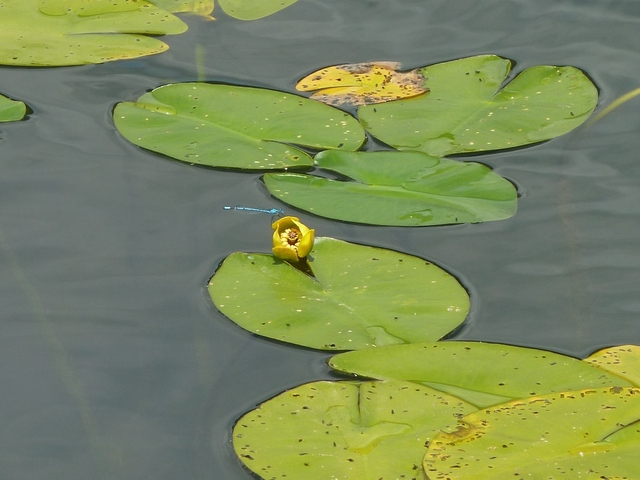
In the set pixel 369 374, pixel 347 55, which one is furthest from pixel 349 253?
pixel 347 55

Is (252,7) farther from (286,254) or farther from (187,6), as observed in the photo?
(286,254)

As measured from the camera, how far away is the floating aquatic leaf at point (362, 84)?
111 inches

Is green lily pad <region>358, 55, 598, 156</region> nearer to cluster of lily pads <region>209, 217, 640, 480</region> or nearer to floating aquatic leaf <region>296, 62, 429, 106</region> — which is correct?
floating aquatic leaf <region>296, 62, 429, 106</region>

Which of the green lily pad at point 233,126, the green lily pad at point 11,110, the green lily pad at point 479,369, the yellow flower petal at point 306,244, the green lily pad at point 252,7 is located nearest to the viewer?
the green lily pad at point 479,369

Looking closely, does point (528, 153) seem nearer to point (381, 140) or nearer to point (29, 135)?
point (381, 140)

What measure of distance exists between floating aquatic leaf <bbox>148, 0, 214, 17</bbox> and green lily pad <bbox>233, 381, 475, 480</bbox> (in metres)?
2.03

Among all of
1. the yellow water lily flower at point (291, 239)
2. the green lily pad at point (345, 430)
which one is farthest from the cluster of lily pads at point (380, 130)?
the green lily pad at point (345, 430)

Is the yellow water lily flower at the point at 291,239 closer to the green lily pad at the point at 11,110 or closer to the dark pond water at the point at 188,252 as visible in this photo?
the dark pond water at the point at 188,252

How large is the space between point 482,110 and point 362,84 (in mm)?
444

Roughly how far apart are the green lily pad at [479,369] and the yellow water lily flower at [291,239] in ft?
1.17

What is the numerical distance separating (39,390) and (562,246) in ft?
4.62

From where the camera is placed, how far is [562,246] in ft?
7.39

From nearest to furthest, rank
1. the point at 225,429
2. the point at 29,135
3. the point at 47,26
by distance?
the point at 225,429 → the point at 29,135 → the point at 47,26

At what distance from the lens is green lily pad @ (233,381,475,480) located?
1.60 m
